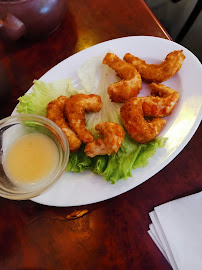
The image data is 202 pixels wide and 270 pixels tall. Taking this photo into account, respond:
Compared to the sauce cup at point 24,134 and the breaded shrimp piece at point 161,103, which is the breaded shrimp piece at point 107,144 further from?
the breaded shrimp piece at point 161,103

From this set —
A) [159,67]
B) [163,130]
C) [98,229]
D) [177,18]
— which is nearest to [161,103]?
[163,130]

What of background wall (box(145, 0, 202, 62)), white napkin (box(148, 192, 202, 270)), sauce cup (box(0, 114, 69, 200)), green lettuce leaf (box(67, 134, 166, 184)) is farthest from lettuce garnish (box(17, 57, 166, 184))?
background wall (box(145, 0, 202, 62))

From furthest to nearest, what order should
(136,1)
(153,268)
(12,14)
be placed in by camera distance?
(136,1), (12,14), (153,268)

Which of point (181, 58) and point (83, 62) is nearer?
point (181, 58)

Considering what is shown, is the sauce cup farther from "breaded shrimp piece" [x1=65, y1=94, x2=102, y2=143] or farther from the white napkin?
the white napkin

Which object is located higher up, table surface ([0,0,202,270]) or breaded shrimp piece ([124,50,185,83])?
breaded shrimp piece ([124,50,185,83])

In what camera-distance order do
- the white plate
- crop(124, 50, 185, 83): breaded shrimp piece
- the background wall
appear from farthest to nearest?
the background wall
crop(124, 50, 185, 83): breaded shrimp piece
the white plate

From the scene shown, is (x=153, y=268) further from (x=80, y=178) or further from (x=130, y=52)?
(x=130, y=52)

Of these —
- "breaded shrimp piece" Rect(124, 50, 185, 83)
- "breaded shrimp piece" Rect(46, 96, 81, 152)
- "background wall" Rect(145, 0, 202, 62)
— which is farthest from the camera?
"background wall" Rect(145, 0, 202, 62)

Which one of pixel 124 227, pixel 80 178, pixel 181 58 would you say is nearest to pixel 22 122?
pixel 80 178
